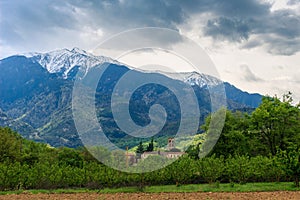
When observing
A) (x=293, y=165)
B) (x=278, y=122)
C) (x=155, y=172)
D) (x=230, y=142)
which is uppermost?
(x=278, y=122)

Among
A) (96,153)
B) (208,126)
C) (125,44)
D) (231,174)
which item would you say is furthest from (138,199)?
(208,126)

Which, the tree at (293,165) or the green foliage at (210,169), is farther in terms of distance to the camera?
the green foliage at (210,169)

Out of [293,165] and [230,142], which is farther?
Result: [230,142]

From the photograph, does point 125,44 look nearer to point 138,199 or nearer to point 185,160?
point 138,199

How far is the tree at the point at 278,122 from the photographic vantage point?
35125 mm

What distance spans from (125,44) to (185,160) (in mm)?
11292

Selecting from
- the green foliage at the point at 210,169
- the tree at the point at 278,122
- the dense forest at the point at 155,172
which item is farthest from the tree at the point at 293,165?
the tree at the point at 278,122

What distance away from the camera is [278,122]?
3547cm

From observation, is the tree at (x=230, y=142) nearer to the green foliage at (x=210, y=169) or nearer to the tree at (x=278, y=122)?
the tree at (x=278, y=122)

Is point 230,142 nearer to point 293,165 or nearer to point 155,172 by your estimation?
point 155,172

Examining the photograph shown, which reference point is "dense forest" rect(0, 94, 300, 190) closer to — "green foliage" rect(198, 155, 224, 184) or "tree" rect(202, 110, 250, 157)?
"green foliage" rect(198, 155, 224, 184)

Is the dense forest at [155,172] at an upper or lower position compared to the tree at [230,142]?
lower

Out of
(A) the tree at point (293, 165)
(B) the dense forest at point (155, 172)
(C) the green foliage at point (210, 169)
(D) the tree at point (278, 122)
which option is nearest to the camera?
(A) the tree at point (293, 165)

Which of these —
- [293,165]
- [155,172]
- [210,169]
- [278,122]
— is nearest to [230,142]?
[278,122]
